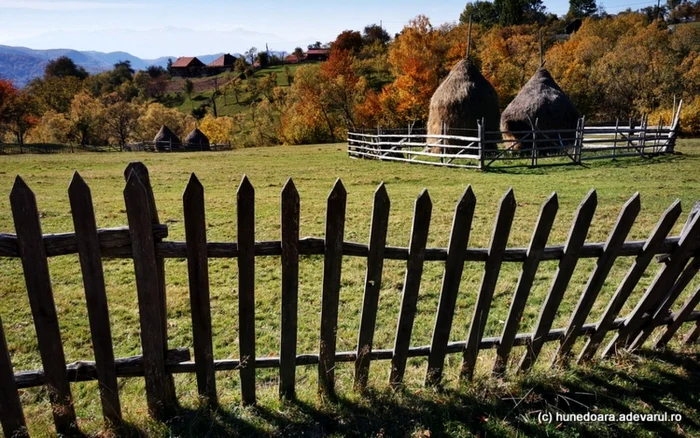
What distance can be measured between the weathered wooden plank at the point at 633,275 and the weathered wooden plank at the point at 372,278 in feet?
6.20

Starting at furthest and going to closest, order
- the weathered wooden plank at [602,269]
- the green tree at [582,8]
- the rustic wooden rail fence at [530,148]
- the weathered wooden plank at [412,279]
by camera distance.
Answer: the green tree at [582,8] → the rustic wooden rail fence at [530,148] → the weathered wooden plank at [602,269] → the weathered wooden plank at [412,279]

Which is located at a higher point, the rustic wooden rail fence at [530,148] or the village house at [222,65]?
the village house at [222,65]

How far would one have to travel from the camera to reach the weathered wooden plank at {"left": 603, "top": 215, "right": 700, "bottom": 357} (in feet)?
10.5

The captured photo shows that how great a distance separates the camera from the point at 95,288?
2387 mm

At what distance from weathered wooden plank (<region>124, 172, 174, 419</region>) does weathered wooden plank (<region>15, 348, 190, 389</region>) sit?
63 mm

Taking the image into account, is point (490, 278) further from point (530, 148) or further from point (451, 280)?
point (530, 148)

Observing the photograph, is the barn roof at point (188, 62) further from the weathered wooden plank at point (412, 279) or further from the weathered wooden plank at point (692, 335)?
the weathered wooden plank at point (692, 335)

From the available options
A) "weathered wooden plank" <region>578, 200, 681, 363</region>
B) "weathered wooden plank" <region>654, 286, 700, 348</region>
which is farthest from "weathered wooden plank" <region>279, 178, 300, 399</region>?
"weathered wooden plank" <region>654, 286, 700, 348</region>

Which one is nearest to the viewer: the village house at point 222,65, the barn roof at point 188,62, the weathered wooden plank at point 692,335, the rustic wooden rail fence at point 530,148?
the weathered wooden plank at point 692,335

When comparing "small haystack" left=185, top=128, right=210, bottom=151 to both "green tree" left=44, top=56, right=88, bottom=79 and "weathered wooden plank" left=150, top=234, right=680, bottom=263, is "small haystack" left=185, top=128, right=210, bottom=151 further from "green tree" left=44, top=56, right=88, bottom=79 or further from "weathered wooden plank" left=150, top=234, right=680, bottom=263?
"green tree" left=44, top=56, right=88, bottom=79

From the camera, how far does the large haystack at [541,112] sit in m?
20.8

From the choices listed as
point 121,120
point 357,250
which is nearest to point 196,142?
point 121,120

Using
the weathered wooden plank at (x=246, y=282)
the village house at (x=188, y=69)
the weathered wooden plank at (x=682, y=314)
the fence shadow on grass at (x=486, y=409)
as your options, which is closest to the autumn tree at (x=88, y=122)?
the weathered wooden plank at (x=246, y=282)

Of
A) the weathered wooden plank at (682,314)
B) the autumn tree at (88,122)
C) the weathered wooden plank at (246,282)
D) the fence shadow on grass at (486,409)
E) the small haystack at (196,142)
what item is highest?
the autumn tree at (88,122)
